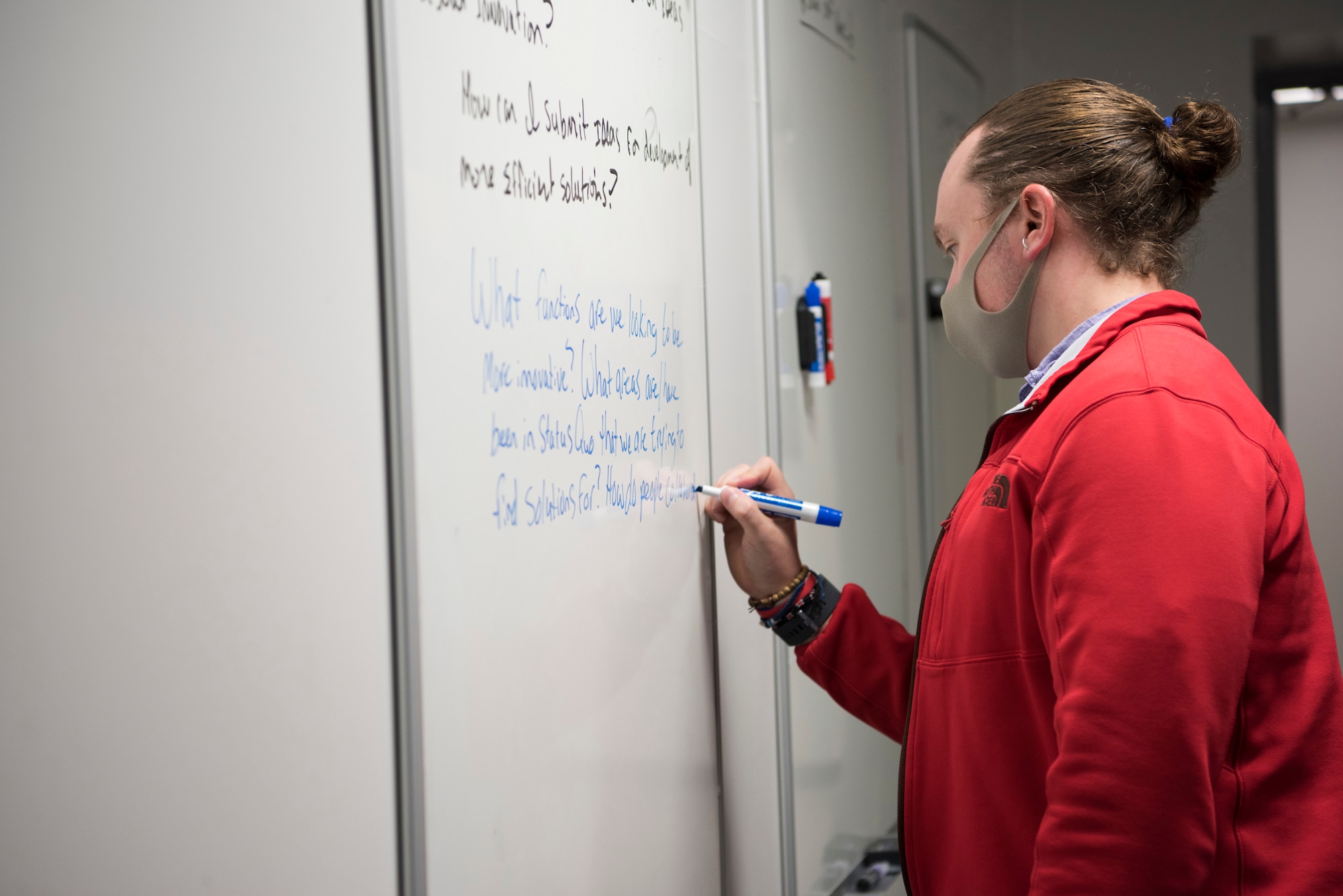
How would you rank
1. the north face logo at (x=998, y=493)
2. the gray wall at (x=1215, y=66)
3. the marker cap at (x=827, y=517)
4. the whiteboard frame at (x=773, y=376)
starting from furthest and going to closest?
the gray wall at (x=1215, y=66) → the whiteboard frame at (x=773, y=376) → the marker cap at (x=827, y=517) → the north face logo at (x=998, y=493)

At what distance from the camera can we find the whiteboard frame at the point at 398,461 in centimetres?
73

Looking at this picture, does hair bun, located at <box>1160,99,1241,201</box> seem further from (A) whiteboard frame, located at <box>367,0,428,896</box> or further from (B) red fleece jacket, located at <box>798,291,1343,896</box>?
(A) whiteboard frame, located at <box>367,0,428,896</box>

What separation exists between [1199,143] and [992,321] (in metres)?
0.25

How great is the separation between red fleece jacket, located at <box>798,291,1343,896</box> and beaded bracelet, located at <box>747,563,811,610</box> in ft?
0.80

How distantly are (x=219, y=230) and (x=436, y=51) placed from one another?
22 centimetres

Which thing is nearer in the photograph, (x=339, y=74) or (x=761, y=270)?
(x=339, y=74)

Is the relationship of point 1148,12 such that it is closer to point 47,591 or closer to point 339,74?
point 339,74

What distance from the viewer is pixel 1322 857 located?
0.77 meters

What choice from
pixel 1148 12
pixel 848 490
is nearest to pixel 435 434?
pixel 848 490

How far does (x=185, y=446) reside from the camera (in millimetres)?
698

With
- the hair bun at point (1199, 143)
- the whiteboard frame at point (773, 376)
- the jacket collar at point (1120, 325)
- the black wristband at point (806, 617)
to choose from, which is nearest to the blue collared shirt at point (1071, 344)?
the jacket collar at point (1120, 325)

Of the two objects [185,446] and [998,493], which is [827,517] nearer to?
[998,493]

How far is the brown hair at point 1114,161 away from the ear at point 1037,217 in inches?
0.7

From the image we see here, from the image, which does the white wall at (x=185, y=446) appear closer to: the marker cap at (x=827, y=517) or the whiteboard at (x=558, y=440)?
the whiteboard at (x=558, y=440)
